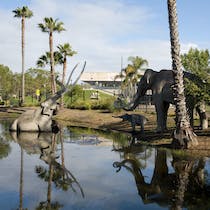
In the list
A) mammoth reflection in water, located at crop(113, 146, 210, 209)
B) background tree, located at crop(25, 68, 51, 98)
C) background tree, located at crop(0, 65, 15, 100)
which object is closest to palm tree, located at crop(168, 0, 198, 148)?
mammoth reflection in water, located at crop(113, 146, 210, 209)

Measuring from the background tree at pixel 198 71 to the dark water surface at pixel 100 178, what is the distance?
3.07m

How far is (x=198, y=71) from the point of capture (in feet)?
49.4

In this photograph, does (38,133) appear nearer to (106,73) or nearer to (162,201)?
(162,201)

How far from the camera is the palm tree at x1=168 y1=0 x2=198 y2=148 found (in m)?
12.6

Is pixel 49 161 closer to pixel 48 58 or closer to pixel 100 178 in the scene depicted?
pixel 100 178

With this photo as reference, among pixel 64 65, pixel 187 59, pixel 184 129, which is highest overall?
pixel 64 65

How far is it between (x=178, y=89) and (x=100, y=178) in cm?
531

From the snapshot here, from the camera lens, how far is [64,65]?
136 feet

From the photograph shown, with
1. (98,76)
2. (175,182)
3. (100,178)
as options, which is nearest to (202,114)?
(175,182)

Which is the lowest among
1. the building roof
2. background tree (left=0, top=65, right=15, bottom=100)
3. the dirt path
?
the dirt path

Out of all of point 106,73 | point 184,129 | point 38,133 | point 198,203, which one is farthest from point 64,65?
point 106,73

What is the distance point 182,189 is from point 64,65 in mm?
35045

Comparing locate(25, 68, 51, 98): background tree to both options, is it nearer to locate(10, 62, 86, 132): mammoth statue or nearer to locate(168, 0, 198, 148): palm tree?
locate(10, 62, 86, 132): mammoth statue

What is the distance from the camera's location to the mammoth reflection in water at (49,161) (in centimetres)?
795
